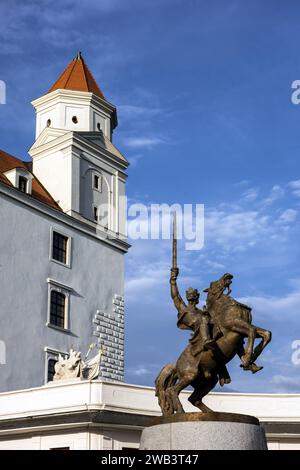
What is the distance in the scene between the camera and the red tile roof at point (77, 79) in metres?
45.0

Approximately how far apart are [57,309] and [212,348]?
2517 cm

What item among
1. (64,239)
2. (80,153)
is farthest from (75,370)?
(80,153)

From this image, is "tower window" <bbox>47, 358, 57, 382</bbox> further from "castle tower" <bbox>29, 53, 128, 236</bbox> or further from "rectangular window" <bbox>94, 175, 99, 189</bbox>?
"rectangular window" <bbox>94, 175, 99, 189</bbox>

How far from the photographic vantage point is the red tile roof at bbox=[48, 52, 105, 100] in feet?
148

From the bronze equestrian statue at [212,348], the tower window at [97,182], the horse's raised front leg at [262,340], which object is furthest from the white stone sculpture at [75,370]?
the horse's raised front leg at [262,340]

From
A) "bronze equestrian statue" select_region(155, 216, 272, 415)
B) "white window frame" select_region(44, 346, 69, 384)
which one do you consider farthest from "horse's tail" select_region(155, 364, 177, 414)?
"white window frame" select_region(44, 346, 69, 384)

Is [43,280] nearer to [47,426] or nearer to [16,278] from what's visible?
[16,278]

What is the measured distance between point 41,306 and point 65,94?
13.0 meters

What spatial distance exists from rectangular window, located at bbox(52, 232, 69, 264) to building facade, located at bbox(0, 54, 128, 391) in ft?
0.16

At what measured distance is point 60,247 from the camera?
130ft

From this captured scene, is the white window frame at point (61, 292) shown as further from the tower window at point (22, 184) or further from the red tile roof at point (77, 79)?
the red tile roof at point (77, 79)
